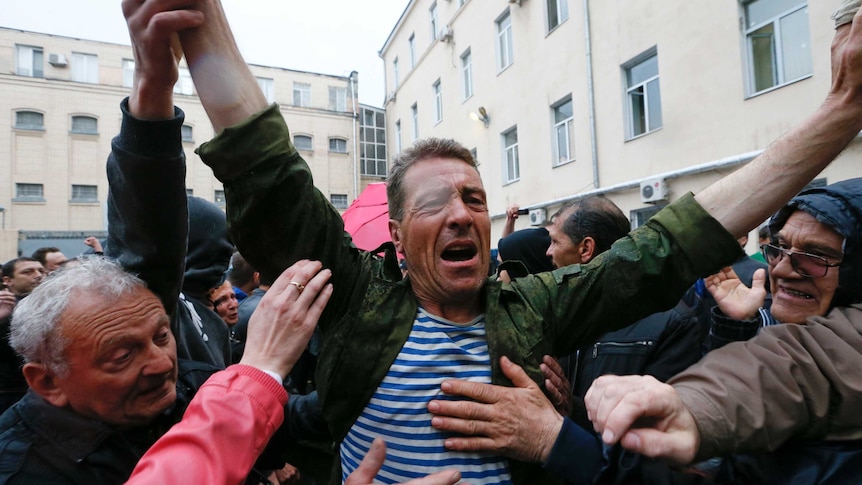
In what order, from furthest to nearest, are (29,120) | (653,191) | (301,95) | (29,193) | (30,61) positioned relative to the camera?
(301,95), (30,61), (29,120), (29,193), (653,191)

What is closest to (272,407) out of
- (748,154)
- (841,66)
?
(841,66)

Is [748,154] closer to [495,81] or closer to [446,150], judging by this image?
[446,150]

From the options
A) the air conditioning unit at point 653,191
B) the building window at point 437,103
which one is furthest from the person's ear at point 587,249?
the building window at point 437,103

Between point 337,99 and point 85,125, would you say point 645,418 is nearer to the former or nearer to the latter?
point 85,125

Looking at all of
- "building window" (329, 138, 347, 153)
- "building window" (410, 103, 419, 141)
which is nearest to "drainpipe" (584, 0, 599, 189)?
"building window" (410, 103, 419, 141)

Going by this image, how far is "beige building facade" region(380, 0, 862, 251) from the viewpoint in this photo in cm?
678

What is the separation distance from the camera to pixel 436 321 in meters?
1.49

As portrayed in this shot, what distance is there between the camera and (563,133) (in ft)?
36.8

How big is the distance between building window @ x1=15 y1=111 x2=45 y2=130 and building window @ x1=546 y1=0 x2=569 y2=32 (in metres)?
19.9

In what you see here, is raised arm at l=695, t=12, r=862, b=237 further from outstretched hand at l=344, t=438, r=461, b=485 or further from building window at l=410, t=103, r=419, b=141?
building window at l=410, t=103, r=419, b=141

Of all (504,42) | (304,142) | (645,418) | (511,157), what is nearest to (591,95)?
(511,157)

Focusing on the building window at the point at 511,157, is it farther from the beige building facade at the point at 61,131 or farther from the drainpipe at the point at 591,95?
the beige building facade at the point at 61,131

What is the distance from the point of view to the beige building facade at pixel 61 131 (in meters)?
19.6

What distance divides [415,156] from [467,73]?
1513cm
